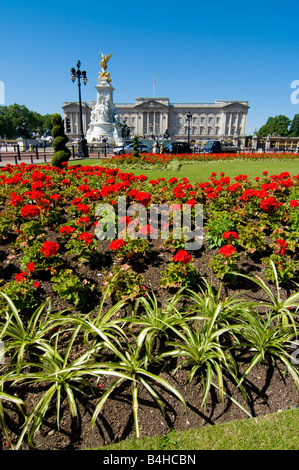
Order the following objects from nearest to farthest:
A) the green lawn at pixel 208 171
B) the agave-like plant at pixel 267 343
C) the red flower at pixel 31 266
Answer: the agave-like plant at pixel 267 343 < the red flower at pixel 31 266 < the green lawn at pixel 208 171

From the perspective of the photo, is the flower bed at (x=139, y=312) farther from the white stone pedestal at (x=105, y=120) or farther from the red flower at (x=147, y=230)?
the white stone pedestal at (x=105, y=120)

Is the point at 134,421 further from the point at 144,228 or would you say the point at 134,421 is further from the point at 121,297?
the point at 144,228

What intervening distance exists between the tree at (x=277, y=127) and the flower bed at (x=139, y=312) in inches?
4874

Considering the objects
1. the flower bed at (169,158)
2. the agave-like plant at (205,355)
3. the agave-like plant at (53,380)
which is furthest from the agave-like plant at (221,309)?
the flower bed at (169,158)

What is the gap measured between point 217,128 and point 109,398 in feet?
371

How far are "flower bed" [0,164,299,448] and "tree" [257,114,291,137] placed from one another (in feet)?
406

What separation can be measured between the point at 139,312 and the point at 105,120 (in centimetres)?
4579

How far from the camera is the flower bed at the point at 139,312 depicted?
2.48 metres

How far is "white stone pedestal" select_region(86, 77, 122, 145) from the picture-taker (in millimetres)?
44156

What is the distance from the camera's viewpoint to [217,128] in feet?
344

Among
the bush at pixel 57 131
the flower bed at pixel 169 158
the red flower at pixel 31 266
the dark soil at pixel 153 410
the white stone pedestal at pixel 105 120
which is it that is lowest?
A: the dark soil at pixel 153 410

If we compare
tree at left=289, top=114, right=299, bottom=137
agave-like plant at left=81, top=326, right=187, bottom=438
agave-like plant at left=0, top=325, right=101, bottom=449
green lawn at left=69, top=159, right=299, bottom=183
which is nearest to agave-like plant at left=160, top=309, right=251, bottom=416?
agave-like plant at left=81, top=326, right=187, bottom=438

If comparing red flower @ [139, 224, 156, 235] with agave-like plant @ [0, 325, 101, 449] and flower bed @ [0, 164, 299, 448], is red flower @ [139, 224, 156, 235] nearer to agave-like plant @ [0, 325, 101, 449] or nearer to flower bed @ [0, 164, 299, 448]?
flower bed @ [0, 164, 299, 448]

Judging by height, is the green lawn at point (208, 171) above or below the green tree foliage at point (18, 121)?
below
